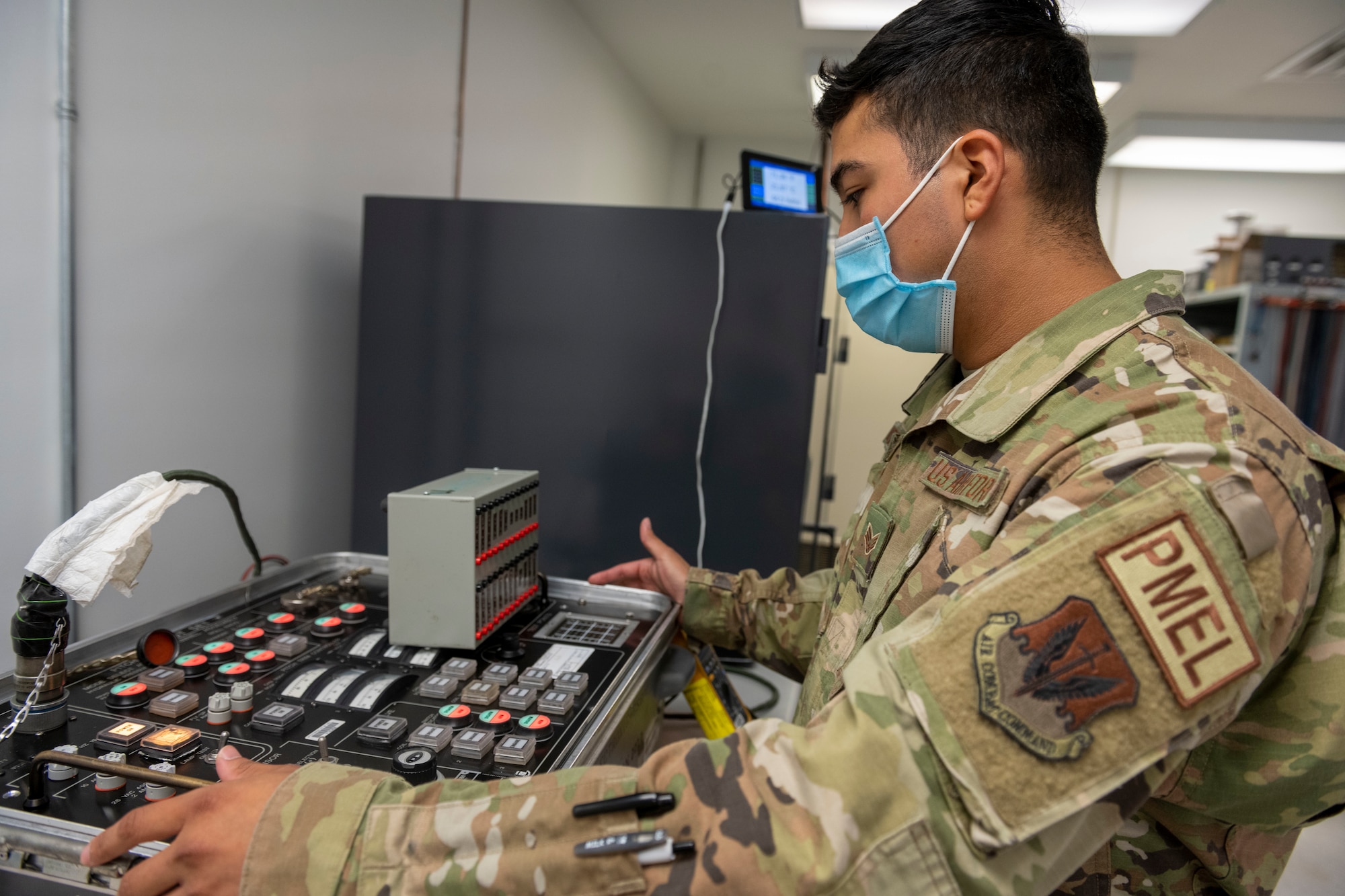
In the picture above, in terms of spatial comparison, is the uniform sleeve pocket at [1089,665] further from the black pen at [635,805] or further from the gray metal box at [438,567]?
the gray metal box at [438,567]

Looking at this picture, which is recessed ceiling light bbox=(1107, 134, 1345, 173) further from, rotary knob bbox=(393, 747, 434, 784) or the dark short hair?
rotary knob bbox=(393, 747, 434, 784)

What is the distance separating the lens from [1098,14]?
9.94ft

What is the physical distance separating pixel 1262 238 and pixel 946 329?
13.1 feet

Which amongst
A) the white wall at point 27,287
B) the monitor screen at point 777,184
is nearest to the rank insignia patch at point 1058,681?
the white wall at point 27,287

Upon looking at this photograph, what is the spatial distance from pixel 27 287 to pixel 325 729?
2.80 ft

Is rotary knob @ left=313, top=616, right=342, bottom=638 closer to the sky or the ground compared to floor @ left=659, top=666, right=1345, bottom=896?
closer to the sky

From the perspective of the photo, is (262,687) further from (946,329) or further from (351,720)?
(946,329)

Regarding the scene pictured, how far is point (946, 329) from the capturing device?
38.6 inches

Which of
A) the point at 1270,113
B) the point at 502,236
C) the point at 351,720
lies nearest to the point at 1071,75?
the point at 351,720

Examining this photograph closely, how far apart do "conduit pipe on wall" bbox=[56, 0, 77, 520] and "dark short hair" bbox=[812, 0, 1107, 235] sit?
3.76ft

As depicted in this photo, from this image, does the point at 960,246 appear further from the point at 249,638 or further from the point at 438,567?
the point at 249,638

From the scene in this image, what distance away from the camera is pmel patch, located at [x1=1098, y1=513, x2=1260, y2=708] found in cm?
52

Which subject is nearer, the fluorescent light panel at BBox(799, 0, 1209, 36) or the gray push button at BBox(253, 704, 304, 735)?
the gray push button at BBox(253, 704, 304, 735)

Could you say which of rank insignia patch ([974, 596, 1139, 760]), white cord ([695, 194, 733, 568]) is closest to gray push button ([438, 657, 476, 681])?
rank insignia patch ([974, 596, 1139, 760])
